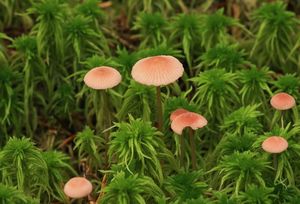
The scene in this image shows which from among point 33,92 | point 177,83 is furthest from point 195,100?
point 33,92

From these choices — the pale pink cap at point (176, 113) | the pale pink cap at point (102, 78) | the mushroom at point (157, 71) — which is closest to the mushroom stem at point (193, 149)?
the pale pink cap at point (176, 113)

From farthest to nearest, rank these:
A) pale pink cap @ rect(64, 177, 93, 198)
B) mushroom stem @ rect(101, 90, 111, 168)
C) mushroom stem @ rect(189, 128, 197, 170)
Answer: mushroom stem @ rect(101, 90, 111, 168), mushroom stem @ rect(189, 128, 197, 170), pale pink cap @ rect(64, 177, 93, 198)

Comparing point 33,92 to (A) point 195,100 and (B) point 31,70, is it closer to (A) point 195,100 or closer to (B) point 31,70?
(B) point 31,70

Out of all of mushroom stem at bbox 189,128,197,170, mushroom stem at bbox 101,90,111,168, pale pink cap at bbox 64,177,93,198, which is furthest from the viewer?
mushroom stem at bbox 101,90,111,168

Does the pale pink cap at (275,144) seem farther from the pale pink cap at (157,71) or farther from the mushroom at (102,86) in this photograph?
the mushroom at (102,86)

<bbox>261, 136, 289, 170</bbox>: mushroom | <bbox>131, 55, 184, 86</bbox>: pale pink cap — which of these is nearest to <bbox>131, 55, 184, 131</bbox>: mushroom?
<bbox>131, 55, 184, 86</bbox>: pale pink cap

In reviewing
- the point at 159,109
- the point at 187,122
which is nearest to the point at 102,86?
the point at 159,109

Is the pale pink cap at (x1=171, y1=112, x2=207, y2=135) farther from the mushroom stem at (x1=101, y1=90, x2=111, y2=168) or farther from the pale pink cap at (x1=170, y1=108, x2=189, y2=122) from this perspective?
the mushroom stem at (x1=101, y1=90, x2=111, y2=168)
